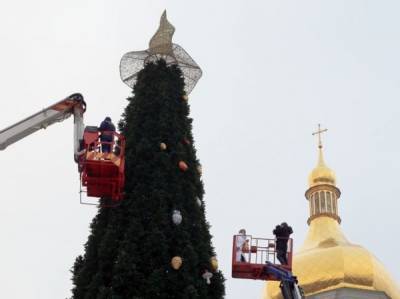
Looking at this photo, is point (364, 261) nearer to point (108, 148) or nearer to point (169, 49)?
point (169, 49)

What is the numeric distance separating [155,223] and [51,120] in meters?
3.47

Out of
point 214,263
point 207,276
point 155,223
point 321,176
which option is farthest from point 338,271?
point 155,223

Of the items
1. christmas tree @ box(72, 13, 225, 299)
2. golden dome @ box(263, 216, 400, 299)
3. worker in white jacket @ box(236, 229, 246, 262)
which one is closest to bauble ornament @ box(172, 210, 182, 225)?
christmas tree @ box(72, 13, 225, 299)

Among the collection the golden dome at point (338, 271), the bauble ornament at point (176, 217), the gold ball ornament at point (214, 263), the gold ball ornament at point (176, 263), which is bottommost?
the gold ball ornament at point (176, 263)

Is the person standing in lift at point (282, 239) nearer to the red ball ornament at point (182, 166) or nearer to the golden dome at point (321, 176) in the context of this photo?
the red ball ornament at point (182, 166)

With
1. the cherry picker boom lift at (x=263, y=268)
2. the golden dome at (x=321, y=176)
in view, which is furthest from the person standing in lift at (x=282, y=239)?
the golden dome at (x=321, y=176)

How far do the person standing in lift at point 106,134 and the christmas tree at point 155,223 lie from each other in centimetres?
68

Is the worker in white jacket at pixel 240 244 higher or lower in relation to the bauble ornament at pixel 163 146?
lower

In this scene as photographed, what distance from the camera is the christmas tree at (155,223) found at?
1652cm

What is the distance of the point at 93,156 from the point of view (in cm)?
1770

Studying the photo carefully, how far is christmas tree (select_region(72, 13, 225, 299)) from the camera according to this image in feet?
54.2

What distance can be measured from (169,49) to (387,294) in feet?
108

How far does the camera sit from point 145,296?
16.3m

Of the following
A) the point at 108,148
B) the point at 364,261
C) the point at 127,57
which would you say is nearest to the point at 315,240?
the point at 364,261
